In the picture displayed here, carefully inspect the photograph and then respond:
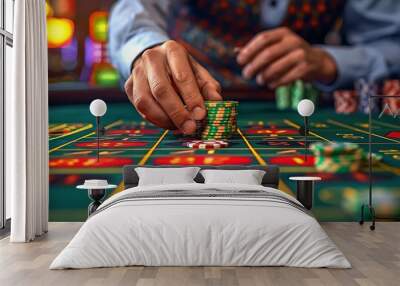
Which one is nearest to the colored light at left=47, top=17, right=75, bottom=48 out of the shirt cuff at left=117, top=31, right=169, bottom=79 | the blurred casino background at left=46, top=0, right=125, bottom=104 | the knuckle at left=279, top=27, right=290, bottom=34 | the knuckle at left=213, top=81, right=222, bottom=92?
the blurred casino background at left=46, top=0, right=125, bottom=104

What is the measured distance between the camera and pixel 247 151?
725 cm

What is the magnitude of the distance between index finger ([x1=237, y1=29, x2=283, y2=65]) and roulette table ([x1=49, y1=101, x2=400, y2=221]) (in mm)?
548

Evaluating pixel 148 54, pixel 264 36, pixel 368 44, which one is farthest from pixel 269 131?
pixel 148 54

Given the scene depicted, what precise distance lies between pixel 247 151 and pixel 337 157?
103 cm

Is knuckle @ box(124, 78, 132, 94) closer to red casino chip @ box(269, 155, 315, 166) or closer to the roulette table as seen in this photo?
the roulette table

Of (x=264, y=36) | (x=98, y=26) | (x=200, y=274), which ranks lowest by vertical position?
(x=200, y=274)

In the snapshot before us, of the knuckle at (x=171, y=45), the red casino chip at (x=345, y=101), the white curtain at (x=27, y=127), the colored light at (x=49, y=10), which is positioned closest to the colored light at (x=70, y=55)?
the colored light at (x=49, y=10)

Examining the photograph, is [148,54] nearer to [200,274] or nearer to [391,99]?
[391,99]

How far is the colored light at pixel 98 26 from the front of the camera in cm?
741

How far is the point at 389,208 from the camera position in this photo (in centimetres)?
732

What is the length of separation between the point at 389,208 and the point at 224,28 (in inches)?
110

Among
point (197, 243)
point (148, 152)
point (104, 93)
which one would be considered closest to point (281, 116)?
point (148, 152)

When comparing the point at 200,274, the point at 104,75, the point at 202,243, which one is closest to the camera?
the point at 200,274

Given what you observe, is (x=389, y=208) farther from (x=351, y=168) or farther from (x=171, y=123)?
(x=171, y=123)
